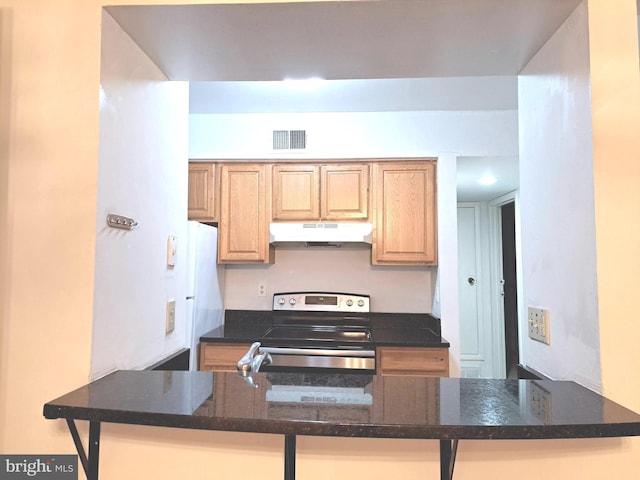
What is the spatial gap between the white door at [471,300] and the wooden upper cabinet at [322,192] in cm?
222

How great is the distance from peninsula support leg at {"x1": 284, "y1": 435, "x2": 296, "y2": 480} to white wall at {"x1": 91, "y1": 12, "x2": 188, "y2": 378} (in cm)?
58

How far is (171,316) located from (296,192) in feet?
5.41

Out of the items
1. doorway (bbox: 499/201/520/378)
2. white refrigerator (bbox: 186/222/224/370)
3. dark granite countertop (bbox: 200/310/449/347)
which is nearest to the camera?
white refrigerator (bbox: 186/222/224/370)

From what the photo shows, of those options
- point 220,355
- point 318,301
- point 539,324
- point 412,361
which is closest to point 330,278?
point 318,301

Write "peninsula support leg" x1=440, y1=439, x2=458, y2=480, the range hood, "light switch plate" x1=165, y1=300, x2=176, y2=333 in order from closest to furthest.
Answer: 1. "peninsula support leg" x1=440, y1=439, x2=458, y2=480
2. "light switch plate" x1=165, y1=300, x2=176, y2=333
3. the range hood

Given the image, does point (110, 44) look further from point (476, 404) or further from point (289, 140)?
point (289, 140)

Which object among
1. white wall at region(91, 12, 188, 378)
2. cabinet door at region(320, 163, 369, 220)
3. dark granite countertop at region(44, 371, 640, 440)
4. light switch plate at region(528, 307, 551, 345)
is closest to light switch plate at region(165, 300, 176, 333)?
white wall at region(91, 12, 188, 378)

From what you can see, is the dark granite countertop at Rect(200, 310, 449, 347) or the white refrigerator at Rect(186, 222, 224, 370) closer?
the white refrigerator at Rect(186, 222, 224, 370)

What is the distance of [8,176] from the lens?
A: 109 centimetres

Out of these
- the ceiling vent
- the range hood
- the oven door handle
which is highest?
the ceiling vent

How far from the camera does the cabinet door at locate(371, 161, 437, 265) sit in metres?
2.88

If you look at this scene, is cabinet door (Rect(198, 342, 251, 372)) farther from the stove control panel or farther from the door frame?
the door frame

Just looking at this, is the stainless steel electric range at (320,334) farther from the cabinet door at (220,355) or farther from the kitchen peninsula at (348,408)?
the kitchen peninsula at (348,408)

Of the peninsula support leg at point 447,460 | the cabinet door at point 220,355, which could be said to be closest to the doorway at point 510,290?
the cabinet door at point 220,355
